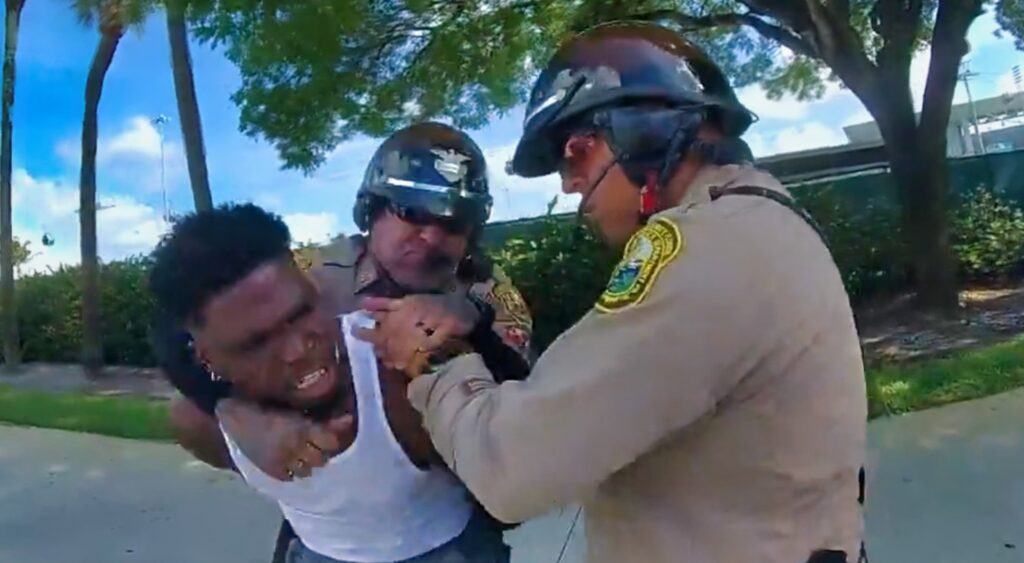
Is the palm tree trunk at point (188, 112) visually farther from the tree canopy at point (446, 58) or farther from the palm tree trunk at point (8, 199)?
the palm tree trunk at point (8, 199)

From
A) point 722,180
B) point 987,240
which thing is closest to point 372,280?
point 722,180

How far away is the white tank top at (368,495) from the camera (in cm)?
162

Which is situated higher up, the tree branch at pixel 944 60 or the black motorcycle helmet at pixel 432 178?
the tree branch at pixel 944 60

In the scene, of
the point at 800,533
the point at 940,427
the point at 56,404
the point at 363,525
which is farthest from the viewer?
the point at 56,404

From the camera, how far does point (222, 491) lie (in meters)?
6.28

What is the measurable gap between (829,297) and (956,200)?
11.8 meters

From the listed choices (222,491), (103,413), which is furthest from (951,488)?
(103,413)

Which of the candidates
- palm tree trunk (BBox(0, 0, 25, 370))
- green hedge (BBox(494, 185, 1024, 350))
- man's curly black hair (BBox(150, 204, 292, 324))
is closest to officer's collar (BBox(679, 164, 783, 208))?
man's curly black hair (BBox(150, 204, 292, 324))

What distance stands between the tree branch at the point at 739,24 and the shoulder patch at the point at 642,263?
29.8ft

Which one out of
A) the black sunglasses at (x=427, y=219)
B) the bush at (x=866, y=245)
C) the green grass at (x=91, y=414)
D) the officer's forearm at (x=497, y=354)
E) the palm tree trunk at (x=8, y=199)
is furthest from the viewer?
the palm tree trunk at (x=8, y=199)

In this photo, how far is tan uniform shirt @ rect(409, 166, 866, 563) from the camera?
3.85 ft

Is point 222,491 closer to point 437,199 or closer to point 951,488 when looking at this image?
point 951,488

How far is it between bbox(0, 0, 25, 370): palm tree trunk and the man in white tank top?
1508cm

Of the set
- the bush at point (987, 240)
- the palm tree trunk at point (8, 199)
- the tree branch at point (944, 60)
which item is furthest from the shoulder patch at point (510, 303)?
the palm tree trunk at point (8, 199)
